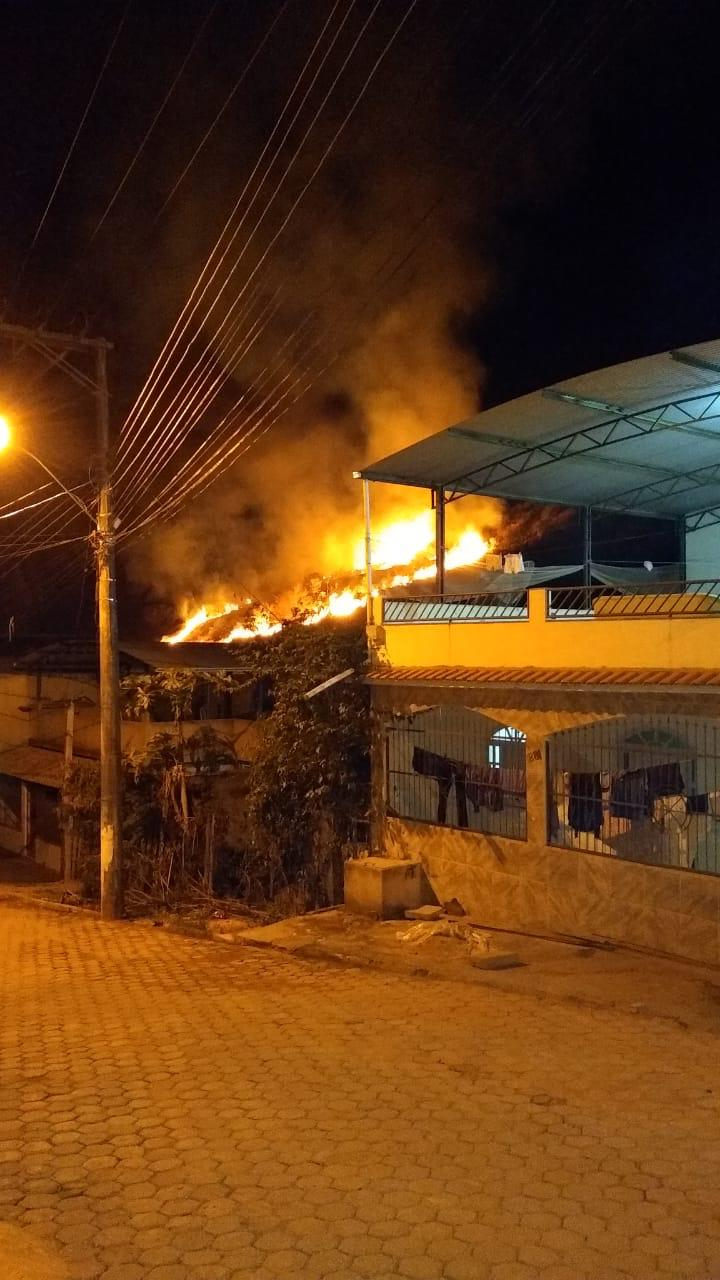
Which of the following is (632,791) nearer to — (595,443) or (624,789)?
(624,789)

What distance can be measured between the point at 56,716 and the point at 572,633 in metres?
14.3

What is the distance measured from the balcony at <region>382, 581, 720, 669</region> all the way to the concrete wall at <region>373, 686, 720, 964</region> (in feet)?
1.30

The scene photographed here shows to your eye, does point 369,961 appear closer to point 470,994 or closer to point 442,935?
point 442,935

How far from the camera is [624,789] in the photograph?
32.7 feet

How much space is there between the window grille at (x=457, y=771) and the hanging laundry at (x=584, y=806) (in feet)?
1.81

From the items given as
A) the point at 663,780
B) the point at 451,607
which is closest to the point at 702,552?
the point at 451,607

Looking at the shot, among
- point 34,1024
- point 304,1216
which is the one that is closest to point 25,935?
point 34,1024

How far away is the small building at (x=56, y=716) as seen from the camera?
18.4 meters

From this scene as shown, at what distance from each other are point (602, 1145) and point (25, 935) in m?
9.09

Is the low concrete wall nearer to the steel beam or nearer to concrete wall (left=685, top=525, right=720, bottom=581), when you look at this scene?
the steel beam

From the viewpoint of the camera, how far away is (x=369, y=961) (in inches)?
360

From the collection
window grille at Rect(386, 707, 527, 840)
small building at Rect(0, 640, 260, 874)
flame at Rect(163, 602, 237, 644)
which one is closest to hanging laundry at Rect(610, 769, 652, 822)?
window grille at Rect(386, 707, 527, 840)

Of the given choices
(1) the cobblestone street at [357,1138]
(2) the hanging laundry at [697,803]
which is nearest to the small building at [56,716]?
(2) the hanging laundry at [697,803]

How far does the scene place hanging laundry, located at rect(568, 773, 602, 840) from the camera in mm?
9898
